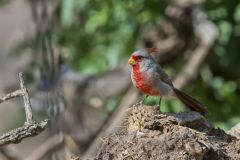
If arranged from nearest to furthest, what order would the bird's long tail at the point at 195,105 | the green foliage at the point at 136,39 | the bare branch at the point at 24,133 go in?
the bare branch at the point at 24,133 → the bird's long tail at the point at 195,105 → the green foliage at the point at 136,39

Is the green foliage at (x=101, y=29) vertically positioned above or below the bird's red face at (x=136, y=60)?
above

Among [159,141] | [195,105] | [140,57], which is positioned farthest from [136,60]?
[159,141]

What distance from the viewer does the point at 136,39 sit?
5.31 m

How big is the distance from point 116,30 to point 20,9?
3.20m

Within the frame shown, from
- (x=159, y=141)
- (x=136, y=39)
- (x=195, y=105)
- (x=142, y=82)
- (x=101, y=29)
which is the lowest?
(x=159, y=141)

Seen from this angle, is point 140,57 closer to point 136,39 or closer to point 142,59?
point 142,59

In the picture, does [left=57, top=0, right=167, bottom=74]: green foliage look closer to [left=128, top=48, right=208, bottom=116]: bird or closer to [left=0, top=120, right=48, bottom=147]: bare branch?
[left=128, top=48, right=208, bottom=116]: bird

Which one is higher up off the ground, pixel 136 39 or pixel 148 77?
pixel 136 39

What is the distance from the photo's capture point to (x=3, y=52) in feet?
25.8

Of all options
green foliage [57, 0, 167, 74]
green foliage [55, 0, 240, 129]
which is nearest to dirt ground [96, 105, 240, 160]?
green foliage [55, 0, 240, 129]

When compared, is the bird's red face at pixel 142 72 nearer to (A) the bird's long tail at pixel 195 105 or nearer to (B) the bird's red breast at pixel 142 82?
(B) the bird's red breast at pixel 142 82

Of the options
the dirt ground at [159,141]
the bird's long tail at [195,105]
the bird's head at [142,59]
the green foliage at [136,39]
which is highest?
the green foliage at [136,39]

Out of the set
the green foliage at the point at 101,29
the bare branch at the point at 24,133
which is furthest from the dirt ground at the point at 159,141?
the green foliage at the point at 101,29

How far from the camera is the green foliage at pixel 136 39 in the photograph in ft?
16.6
